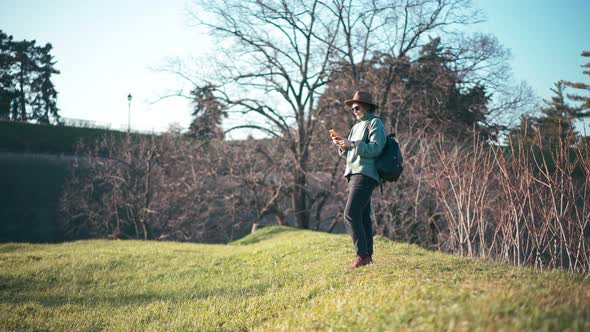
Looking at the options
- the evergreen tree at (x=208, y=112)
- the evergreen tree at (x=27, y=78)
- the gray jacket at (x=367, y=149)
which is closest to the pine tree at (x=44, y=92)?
the evergreen tree at (x=27, y=78)

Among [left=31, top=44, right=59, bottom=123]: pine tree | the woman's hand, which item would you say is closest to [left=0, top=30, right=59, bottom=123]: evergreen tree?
[left=31, top=44, right=59, bottom=123]: pine tree

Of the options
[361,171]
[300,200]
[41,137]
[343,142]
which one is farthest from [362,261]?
[41,137]

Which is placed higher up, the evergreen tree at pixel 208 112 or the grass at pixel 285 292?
the evergreen tree at pixel 208 112

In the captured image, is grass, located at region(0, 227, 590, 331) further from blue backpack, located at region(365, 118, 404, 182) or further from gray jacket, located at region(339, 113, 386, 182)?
gray jacket, located at region(339, 113, 386, 182)

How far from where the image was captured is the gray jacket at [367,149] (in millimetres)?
6172

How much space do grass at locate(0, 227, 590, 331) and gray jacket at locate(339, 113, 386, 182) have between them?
134cm

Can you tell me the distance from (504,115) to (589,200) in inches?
476

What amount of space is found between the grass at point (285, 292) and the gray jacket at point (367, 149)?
134cm

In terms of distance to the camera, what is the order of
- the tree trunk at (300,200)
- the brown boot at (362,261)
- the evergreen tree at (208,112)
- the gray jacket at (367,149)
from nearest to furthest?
the gray jacket at (367,149) → the brown boot at (362,261) → the tree trunk at (300,200) → the evergreen tree at (208,112)

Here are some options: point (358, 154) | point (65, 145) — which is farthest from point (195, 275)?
point (65, 145)

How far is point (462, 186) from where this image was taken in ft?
35.2

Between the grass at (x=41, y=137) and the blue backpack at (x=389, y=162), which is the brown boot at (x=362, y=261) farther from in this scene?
the grass at (x=41, y=137)

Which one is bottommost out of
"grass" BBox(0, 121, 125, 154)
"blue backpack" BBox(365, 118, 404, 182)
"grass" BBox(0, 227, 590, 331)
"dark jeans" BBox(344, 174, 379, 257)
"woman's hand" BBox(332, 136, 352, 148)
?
"grass" BBox(0, 227, 590, 331)

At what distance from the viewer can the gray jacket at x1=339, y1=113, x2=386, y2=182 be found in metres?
6.17
